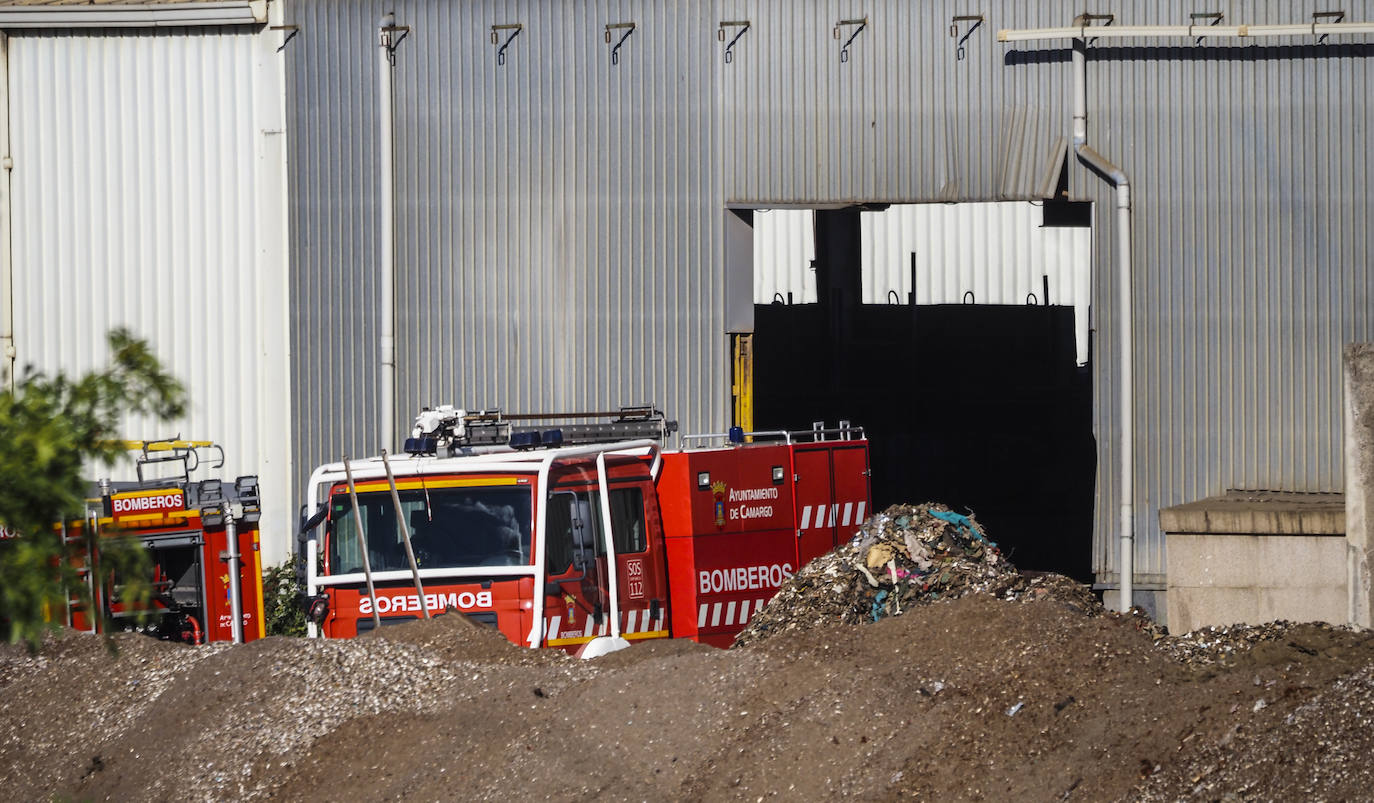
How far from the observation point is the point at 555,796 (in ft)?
26.1

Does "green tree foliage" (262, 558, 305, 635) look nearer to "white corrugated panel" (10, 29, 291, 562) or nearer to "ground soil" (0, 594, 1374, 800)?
"white corrugated panel" (10, 29, 291, 562)

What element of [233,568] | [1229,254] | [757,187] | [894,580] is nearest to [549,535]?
[894,580]

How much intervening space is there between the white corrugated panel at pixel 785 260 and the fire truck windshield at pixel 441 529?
1149 cm

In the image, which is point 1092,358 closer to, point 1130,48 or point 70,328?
point 1130,48

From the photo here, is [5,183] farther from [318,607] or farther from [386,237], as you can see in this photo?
[318,607]

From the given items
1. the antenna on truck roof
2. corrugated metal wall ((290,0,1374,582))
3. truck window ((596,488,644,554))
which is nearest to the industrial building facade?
corrugated metal wall ((290,0,1374,582))

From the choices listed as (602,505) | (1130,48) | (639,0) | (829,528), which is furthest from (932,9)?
(602,505)

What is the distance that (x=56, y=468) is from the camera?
3.96 metres

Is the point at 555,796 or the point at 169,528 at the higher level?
the point at 169,528

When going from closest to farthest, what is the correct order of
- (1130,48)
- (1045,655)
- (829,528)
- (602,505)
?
(1045,655) → (602,505) → (829,528) → (1130,48)

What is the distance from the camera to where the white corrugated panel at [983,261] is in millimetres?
21984

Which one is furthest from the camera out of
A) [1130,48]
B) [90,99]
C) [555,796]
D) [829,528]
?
[90,99]

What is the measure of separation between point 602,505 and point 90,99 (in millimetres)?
8848

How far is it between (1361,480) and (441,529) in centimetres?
645
